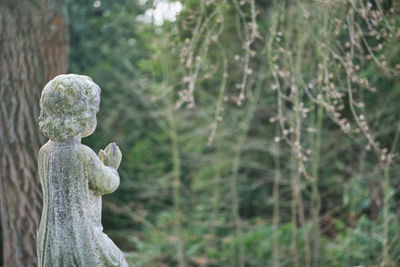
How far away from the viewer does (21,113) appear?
4191 millimetres

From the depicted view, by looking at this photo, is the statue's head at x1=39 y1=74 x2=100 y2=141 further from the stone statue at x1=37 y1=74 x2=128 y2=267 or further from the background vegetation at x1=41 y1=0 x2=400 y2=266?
the background vegetation at x1=41 y1=0 x2=400 y2=266

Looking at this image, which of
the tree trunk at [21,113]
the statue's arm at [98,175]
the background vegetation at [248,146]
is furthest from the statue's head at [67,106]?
the background vegetation at [248,146]

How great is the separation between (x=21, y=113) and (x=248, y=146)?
14.3ft

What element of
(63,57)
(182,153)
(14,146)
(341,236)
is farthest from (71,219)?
(182,153)

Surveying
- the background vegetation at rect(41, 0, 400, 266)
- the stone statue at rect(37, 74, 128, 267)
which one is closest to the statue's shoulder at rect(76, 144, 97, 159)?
the stone statue at rect(37, 74, 128, 267)

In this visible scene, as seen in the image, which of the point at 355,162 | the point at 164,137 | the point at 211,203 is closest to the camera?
the point at 355,162

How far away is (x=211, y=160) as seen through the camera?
8508 millimetres

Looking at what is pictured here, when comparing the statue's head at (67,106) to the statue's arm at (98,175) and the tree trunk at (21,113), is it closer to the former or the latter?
the statue's arm at (98,175)

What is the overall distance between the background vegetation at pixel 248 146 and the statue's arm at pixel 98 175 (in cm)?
257

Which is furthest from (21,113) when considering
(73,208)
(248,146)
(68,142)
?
(248,146)

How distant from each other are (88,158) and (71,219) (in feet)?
1.01

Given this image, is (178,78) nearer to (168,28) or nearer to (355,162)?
(168,28)

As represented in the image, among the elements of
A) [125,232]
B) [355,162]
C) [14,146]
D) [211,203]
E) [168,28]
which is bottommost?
[125,232]

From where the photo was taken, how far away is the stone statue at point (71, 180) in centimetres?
247
